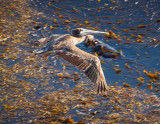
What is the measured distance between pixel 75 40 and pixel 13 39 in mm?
1824

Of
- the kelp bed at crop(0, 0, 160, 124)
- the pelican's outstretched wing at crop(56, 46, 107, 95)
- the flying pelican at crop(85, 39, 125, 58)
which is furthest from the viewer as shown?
the flying pelican at crop(85, 39, 125, 58)

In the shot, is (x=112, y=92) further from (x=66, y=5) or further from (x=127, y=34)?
(x=66, y=5)

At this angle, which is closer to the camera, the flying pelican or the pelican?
the pelican

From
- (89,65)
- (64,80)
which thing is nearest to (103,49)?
(64,80)

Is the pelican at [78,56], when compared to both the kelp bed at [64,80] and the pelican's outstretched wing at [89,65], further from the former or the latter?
the kelp bed at [64,80]

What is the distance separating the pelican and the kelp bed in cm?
37

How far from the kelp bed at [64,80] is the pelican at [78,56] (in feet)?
1.21

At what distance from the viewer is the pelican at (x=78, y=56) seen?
164 inches

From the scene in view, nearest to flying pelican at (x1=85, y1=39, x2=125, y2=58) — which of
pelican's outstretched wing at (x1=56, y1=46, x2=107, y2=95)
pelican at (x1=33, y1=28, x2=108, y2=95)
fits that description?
pelican at (x1=33, y1=28, x2=108, y2=95)

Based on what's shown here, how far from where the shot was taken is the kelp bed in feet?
12.8

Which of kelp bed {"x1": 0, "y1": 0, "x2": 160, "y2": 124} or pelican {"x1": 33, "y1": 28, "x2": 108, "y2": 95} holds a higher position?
pelican {"x1": 33, "y1": 28, "x2": 108, "y2": 95}

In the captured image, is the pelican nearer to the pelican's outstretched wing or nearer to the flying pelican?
the pelican's outstretched wing

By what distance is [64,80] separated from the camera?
Result: 4.84 m

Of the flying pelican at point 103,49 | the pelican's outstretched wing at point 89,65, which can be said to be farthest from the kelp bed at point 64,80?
the pelican's outstretched wing at point 89,65
